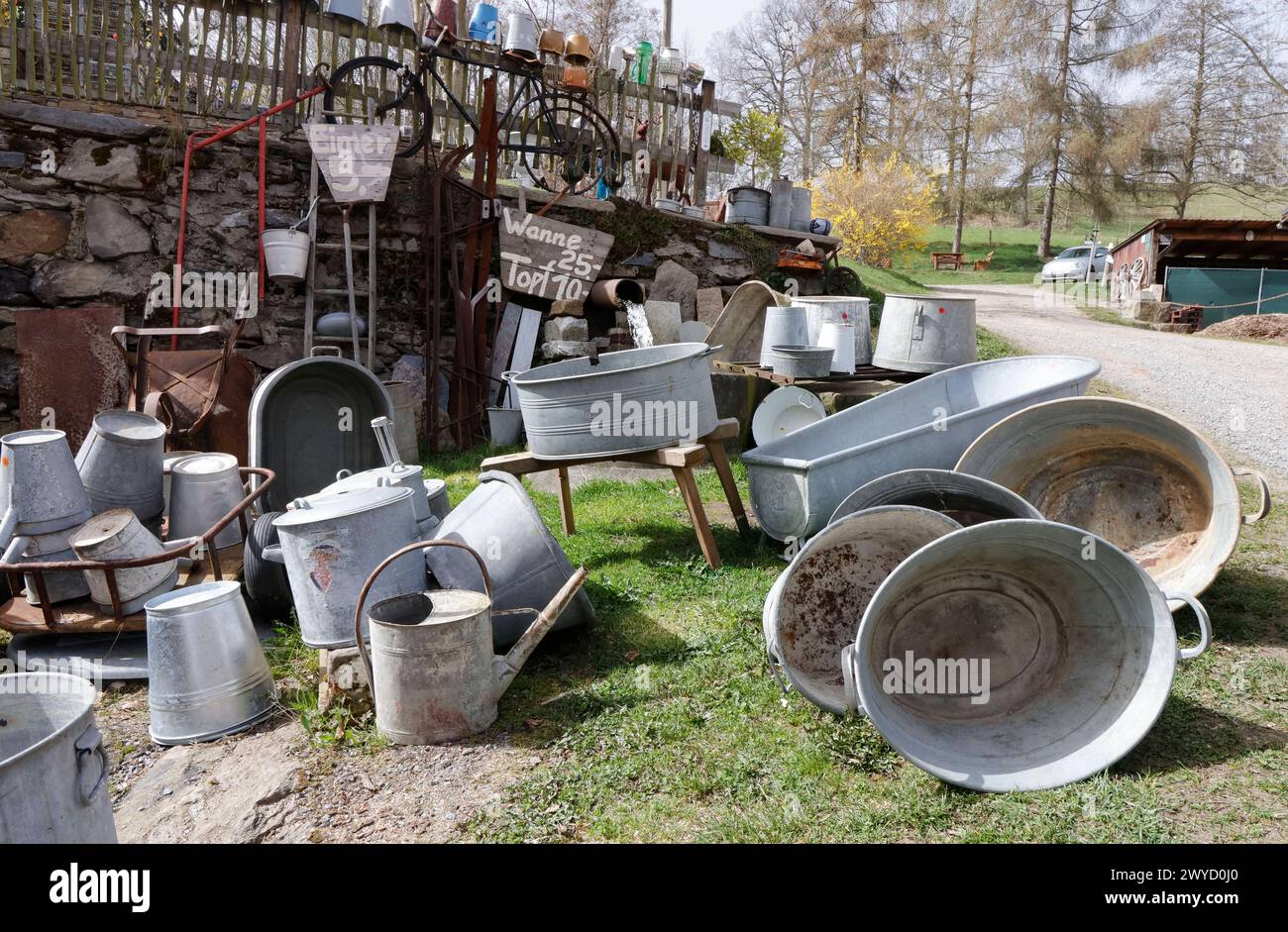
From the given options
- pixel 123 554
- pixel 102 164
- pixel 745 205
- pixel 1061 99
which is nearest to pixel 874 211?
pixel 1061 99

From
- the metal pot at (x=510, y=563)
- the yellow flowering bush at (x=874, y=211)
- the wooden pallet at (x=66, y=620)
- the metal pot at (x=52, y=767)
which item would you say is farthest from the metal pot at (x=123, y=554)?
the yellow flowering bush at (x=874, y=211)

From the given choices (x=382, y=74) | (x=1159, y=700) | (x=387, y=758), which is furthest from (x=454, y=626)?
(x=382, y=74)

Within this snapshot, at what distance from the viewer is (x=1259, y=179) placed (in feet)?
103

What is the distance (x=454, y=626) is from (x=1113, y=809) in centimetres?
213

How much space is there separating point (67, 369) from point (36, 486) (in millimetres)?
3183

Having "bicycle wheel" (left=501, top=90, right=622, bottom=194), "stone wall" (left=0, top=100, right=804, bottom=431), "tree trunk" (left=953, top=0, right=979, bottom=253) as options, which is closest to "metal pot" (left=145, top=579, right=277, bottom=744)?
"stone wall" (left=0, top=100, right=804, bottom=431)

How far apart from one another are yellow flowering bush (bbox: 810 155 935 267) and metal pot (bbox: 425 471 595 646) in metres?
17.5

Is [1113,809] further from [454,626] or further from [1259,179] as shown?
[1259,179]

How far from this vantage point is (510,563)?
12.2 ft

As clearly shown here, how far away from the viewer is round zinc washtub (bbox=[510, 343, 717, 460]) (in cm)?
453

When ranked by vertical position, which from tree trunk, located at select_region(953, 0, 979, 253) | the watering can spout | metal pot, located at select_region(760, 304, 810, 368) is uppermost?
tree trunk, located at select_region(953, 0, 979, 253)

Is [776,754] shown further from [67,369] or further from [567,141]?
→ [567,141]

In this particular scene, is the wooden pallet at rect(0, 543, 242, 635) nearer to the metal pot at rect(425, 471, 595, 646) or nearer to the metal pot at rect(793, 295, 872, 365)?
the metal pot at rect(425, 471, 595, 646)

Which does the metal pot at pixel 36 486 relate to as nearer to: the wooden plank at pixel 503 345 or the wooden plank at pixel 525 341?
the wooden plank at pixel 503 345
